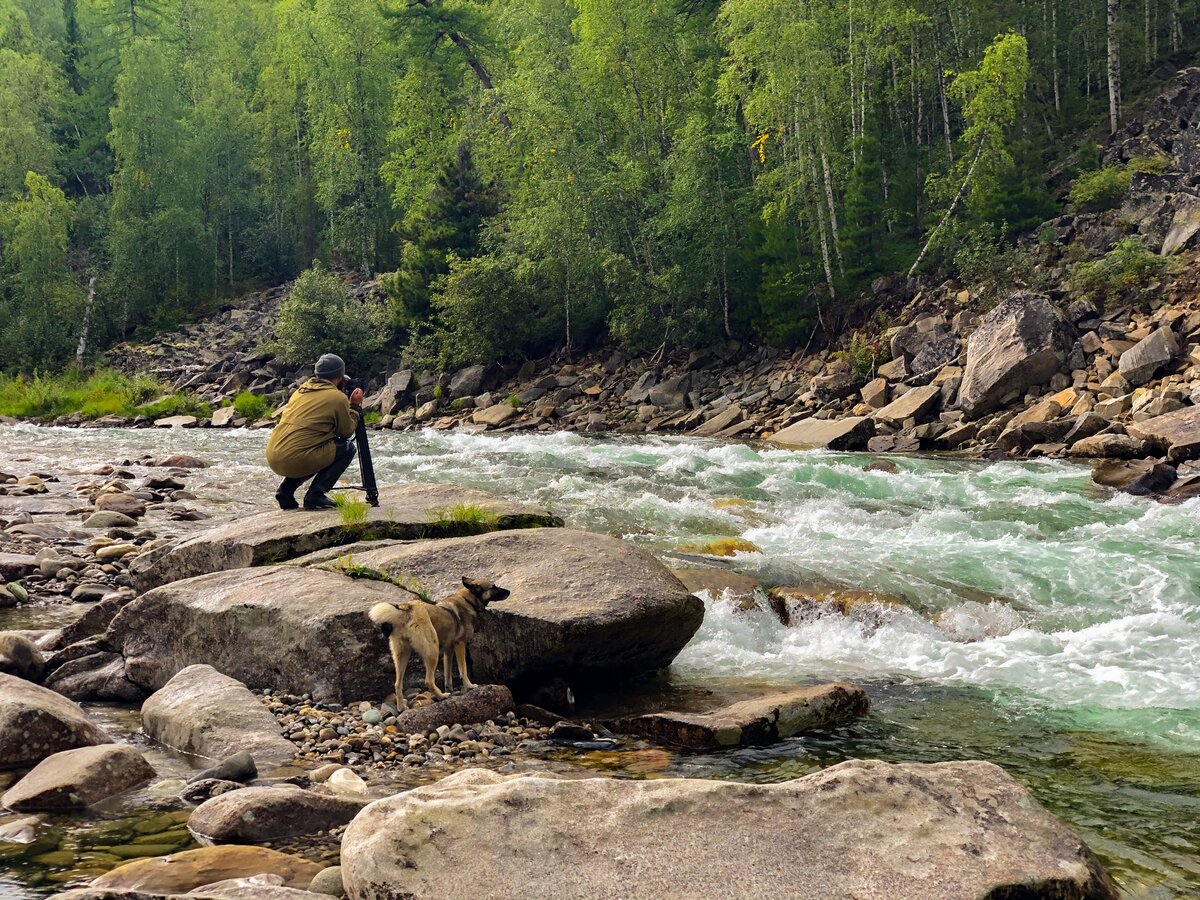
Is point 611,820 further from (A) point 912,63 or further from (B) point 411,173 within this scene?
(B) point 411,173

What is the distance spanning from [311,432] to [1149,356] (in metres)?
20.1

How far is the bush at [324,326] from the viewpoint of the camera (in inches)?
1777

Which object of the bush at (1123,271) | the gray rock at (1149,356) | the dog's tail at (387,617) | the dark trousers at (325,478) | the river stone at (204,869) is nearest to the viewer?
the river stone at (204,869)

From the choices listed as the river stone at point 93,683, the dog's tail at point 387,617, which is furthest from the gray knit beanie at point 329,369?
the dog's tail at point 387,617

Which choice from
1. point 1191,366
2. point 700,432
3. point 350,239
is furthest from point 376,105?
point 1191,366

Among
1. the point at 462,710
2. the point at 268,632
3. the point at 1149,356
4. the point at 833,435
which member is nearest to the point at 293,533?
the point at 268,632

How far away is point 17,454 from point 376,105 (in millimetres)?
40972

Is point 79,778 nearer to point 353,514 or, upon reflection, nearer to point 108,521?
point 353,514

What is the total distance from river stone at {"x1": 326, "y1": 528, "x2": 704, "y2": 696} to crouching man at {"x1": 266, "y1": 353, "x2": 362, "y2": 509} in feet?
6.17

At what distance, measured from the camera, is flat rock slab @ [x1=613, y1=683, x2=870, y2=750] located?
6.26m

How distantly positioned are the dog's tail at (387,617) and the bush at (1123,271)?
25820 millimetres

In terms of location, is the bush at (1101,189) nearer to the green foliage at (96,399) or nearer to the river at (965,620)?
the river at (965,620)

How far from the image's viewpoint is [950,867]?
3.70 m

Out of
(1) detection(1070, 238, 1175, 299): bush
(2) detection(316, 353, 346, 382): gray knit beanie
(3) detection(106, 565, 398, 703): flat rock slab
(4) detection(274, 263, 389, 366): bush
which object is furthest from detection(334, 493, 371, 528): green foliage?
(4) detection(274, 263, 389, 366): bush
